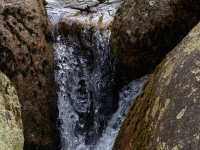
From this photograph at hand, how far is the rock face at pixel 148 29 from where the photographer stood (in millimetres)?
5797

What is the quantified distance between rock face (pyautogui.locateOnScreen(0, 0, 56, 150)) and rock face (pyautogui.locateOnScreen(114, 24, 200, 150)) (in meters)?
1.81

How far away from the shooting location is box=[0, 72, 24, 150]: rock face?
4125mm

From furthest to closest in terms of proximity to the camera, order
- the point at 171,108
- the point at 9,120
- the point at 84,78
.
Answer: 1. the point at 84,78
2. the point at 9,120
3. the point at 171,108

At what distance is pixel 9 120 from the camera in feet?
14.3

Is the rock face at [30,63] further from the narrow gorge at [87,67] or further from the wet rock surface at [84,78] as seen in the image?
the wet rock surface at [84,78]

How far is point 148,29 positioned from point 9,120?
2.42m

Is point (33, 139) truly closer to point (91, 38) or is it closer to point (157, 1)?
point (91, 38)

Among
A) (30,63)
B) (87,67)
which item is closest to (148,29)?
(87,67)

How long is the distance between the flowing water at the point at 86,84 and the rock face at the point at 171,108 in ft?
7.61

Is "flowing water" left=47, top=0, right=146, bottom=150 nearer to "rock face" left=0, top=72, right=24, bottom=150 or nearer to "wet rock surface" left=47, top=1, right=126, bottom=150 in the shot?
"wet rock surface" left=47, top=1, right=126, bottom=150

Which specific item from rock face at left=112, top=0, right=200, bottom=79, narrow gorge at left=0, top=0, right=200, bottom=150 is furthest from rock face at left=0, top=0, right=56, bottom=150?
rock face at left=112, top=0, right=200, bottom=79

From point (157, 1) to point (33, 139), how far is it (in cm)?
240

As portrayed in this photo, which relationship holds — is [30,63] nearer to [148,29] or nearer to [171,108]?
[148,29]

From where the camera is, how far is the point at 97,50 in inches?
258
